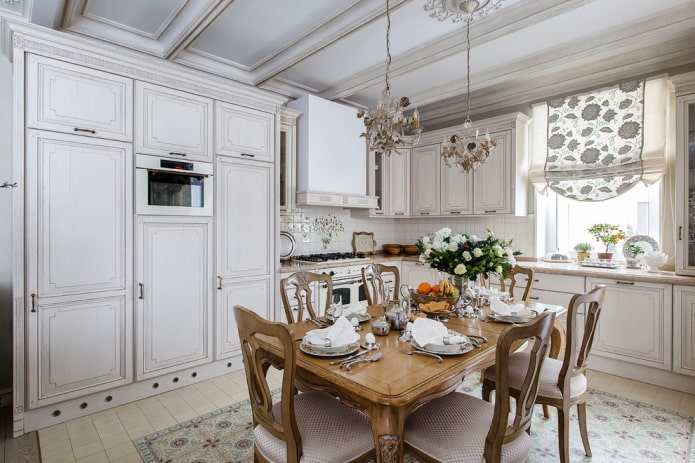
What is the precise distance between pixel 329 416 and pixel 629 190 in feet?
11.5

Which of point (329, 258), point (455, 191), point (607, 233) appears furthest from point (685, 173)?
point (329, 258)

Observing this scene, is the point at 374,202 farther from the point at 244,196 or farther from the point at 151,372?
the point at 151,372

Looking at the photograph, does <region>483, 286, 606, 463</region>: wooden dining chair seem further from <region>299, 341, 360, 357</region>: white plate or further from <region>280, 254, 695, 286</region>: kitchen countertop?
<region>280, 254, 695, 286</region>: kitchen countertop

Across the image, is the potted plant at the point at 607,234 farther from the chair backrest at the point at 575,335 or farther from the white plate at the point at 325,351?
the white plate at the point at 325,351

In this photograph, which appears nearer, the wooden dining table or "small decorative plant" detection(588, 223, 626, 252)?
the wooden dining table

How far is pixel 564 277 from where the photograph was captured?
347 centimetres

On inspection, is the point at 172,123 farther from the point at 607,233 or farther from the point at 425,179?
the point at 607,233

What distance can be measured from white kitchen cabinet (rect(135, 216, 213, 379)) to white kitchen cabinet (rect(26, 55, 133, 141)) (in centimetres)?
68

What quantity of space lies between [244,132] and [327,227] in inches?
66.7

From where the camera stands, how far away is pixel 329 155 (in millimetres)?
4117

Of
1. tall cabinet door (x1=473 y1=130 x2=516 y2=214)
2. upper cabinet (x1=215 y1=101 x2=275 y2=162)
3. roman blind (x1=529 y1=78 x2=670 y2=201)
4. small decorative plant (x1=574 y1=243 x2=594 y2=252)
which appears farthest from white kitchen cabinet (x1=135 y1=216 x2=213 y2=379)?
small decorative plant (x1=574 y1=243 x2=594 y2=252)

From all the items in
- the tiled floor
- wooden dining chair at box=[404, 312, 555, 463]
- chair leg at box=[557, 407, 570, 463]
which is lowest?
the tiled floor

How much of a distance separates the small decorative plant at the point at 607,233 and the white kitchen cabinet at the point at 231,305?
3.31 metres

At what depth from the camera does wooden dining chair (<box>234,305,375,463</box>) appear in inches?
51.8
